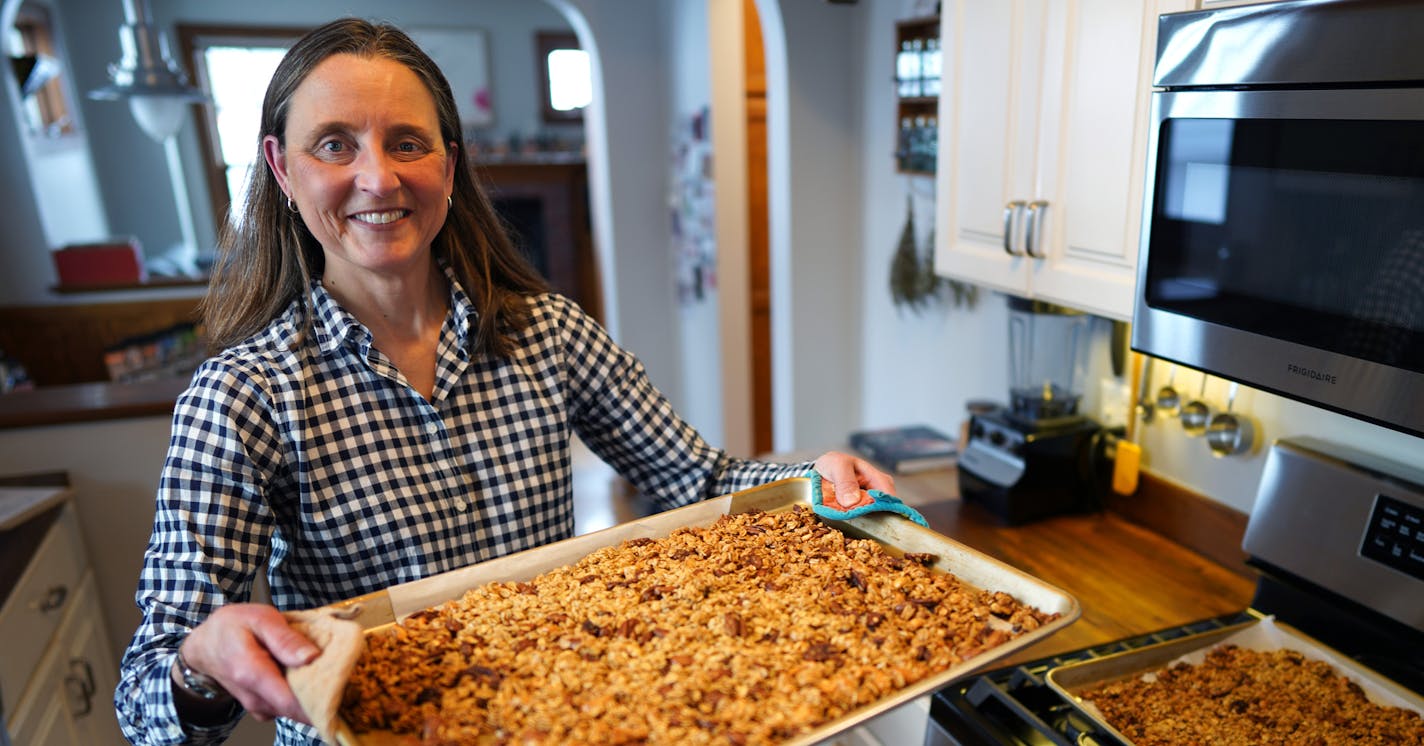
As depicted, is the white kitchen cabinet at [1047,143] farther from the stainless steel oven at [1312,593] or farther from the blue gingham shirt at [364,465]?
the blue gingham shirt at [364,465]

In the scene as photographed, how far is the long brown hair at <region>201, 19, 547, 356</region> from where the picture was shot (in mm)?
1009

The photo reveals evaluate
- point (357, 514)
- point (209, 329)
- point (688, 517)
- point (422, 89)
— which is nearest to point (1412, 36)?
point (688, 517)

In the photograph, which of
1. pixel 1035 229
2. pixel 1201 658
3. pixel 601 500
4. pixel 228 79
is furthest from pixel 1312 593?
pixel 228 79

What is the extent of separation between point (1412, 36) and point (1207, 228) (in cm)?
35

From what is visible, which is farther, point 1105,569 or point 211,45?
point 211,45

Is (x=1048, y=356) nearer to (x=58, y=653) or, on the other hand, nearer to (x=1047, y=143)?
(x=1047, y=143)

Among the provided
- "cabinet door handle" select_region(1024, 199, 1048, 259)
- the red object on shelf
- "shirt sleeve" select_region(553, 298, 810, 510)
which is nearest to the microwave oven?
"cabinet door handle" select_region(1024, 199, 1048, 259)

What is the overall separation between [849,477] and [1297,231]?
63cm

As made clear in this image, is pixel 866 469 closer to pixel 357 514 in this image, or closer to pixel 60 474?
pixel 357 514

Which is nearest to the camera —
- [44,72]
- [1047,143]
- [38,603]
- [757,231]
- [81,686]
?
[1047,143]

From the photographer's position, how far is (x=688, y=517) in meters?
1.11

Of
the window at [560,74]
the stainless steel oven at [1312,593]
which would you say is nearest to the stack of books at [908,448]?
the stainless steel oven at [1312,593]

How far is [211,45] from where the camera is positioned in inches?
245

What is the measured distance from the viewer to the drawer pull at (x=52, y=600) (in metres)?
1.76
